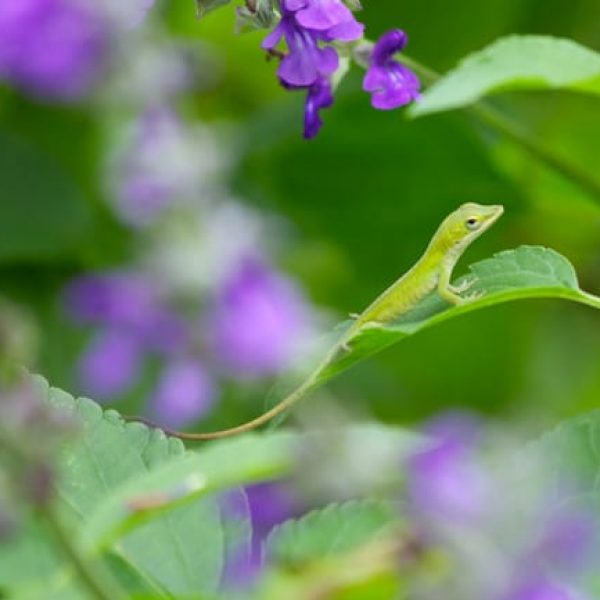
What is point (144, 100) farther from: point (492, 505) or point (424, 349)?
point (424, 349)

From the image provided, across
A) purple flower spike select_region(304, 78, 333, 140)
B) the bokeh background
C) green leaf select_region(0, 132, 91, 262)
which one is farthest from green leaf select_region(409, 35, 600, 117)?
green leaf select_region(0, 132, 91, 262)

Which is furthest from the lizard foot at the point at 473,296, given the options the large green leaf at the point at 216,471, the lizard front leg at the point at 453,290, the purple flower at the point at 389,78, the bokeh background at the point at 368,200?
the bokeh background at the point at 368,200

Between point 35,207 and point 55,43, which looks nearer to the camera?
point 55,43

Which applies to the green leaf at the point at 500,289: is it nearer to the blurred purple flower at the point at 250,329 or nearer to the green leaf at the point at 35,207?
the blurred purple flower at the point at 250,329

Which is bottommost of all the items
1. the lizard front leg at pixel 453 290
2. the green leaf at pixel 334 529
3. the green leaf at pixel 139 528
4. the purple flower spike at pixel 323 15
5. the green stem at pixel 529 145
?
the green stem at pixel 529 145

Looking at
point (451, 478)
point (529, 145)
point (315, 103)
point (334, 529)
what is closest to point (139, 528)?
point (334, 529)

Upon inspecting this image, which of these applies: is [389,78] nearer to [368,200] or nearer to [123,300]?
[123,300]

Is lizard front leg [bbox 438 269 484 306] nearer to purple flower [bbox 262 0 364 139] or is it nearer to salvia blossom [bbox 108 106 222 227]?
purple flower [bbox 262 0 364 139]
